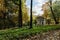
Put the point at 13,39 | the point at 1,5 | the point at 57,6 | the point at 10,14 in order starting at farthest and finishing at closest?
the point at 57,6 → the point at 10,14 → the point at 1,5 → the point at 13,39

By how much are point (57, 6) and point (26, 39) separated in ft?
133

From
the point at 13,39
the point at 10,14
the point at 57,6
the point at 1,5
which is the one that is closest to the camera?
the point at 13,39

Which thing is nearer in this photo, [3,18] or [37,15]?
[3,18]

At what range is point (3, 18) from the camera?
45.4 metres

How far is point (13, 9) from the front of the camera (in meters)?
43.9

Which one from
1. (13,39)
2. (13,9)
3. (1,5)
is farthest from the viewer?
(13,9)

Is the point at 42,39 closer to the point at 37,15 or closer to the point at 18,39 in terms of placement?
the point at 18,39

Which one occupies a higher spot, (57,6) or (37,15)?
(57,6)

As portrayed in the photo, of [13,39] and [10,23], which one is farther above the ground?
[13,39]

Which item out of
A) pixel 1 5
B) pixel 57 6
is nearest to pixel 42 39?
pixel 1 5

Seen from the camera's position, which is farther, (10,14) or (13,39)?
(10,14)

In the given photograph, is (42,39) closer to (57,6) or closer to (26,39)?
(26,39)

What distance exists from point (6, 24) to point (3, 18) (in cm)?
142

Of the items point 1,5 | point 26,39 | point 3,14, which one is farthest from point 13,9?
point 26,39
